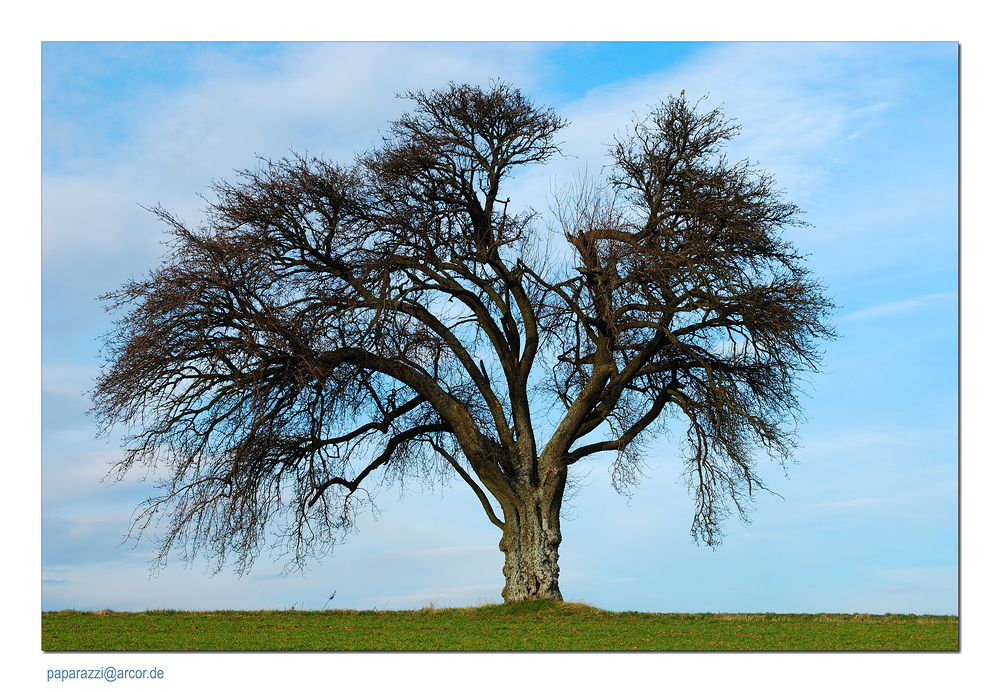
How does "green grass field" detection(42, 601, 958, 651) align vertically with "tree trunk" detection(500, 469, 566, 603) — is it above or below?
below

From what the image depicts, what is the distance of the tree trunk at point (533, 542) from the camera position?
17844 mm

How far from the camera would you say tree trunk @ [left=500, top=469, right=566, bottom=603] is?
703 inches

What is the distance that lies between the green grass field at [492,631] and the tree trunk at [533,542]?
1.52 feet

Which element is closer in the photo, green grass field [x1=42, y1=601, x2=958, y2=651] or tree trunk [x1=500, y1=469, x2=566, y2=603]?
green grass field [x1=42, y1=601, x2=958, y2=651]

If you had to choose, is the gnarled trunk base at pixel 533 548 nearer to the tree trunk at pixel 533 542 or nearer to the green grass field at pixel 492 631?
the tree trunk at pixel 533 542

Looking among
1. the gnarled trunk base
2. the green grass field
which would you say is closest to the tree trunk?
the gnarled trunk base

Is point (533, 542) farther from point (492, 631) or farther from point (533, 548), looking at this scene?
point (492, 631)

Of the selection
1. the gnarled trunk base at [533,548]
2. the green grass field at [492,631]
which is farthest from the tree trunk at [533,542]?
the green grass field at [492,631]

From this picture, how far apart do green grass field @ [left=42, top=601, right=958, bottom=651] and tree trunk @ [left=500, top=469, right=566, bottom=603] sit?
462 mm

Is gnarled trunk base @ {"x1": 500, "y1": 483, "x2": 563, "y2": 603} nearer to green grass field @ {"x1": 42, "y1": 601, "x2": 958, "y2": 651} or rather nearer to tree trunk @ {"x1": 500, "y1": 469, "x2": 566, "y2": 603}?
tree trunk @ {"x1": 500, "y1": 469, "x2": 566, "y2": 603}

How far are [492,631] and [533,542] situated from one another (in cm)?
346

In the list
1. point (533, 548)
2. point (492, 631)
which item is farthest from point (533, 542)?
point (492, 631)

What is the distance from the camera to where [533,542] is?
18078mm
